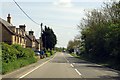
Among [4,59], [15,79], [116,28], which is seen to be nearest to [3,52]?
[4,59]

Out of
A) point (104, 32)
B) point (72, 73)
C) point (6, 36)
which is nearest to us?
point (72, 73)

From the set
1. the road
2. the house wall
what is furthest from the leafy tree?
the house wall

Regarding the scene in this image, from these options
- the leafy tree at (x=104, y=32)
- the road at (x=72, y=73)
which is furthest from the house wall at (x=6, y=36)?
→ the road at (x=72, y=73)

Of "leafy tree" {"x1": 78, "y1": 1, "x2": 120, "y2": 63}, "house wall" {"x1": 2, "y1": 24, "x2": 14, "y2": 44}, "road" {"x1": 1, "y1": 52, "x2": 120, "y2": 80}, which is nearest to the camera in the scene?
"road" {"x1": 1, "y1": 52, "x2": 120, "y2": 80}

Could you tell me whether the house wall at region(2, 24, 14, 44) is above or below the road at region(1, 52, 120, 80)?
above

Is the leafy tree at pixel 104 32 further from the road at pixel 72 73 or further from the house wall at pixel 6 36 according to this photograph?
the house wall at pixel 6 36

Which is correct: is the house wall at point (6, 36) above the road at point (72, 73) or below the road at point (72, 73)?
above

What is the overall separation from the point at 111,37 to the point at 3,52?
73.6 feet

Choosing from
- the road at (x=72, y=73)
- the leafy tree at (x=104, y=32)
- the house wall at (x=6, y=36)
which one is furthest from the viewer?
the house wall at (x=6, y=36)

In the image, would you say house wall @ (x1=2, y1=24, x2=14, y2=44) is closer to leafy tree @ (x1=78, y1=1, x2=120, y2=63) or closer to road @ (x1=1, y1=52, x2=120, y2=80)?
leafy tree @ (x1=78, y1=1, x2=120, y2=63)

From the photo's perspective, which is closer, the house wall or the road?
the road

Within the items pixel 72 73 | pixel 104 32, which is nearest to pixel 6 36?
pixel 104 32

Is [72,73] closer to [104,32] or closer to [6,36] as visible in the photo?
[104,32]

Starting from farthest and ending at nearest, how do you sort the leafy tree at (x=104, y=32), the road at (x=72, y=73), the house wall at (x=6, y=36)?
the house wall at (x=6, y=36), the leafy tree at (x=104, y=32), the road at (x=72, y=73)
